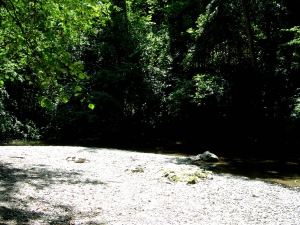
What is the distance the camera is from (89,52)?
70.1ft

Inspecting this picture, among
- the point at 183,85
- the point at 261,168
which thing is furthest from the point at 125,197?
the point at 183,85

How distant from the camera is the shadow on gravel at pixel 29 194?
5087 millimetres

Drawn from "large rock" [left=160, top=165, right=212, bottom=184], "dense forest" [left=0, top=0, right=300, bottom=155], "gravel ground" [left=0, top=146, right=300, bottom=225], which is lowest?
"gravel ground" [left=0, top=146, right=300, bottom=225]

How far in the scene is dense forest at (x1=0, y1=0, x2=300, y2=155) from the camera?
1585 centimetres

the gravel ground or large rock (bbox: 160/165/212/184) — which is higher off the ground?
large rock (bbox: 160/165/212/184)

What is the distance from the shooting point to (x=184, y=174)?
937 centimetres

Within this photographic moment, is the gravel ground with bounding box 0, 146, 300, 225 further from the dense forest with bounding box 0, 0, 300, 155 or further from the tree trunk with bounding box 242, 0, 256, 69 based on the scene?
the tree trunk with bounding box 242, 0, 256, 69

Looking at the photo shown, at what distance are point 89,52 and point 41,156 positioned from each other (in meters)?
11.3

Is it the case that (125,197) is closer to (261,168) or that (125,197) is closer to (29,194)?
(29,194)

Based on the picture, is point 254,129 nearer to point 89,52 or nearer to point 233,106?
point 233,106

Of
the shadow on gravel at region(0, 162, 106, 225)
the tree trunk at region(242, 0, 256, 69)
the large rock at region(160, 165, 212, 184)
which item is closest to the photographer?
the shadow on gravel at region(0, 162, 106, 225)

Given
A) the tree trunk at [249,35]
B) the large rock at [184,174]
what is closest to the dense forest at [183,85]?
the tree trunk at [249,35]

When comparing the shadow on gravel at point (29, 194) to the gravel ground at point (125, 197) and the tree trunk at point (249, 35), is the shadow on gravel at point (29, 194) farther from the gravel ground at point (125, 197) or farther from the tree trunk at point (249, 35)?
the tree trunk at point (249, 35)

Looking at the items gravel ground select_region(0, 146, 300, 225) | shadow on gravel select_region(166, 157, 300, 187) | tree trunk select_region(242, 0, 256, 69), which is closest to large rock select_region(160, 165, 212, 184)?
gravel ground select_region(0, 146, 300, 225)
